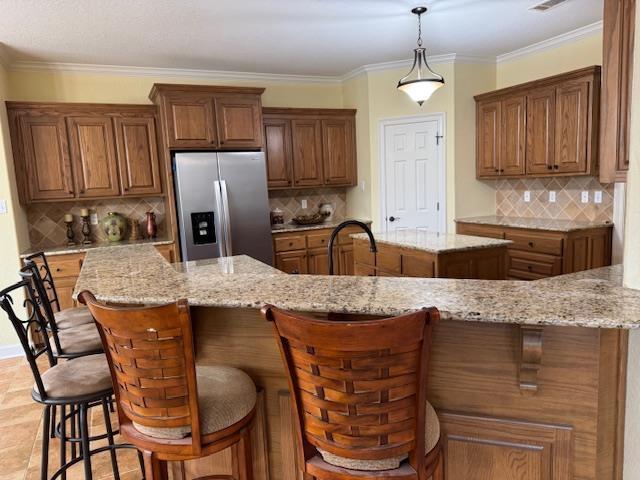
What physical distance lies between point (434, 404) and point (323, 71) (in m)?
4.55

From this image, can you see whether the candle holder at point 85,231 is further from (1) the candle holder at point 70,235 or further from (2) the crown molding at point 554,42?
(2) the crown molding at point 554,42

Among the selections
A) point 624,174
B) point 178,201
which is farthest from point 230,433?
point 178,201

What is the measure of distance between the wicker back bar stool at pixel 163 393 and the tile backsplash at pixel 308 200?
13.4 ft

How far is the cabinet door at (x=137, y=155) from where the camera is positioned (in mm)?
4371

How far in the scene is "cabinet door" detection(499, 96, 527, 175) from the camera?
4.45m

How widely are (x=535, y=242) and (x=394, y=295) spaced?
127 inches

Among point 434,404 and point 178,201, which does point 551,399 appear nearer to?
point 434,404

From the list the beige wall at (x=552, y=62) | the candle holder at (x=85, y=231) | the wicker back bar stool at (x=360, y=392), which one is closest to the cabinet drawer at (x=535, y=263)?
the beige wall at (x=552, y=62)

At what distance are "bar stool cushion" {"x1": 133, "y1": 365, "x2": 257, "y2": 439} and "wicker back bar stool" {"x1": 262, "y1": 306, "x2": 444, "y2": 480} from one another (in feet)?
0.96

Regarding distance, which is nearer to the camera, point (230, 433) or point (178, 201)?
point (230, 433)

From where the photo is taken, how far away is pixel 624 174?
156 cm

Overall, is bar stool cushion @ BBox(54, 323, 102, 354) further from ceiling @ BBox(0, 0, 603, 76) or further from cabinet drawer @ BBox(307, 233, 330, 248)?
cabinet drawer @ BBox(307, 233, 330, 248)

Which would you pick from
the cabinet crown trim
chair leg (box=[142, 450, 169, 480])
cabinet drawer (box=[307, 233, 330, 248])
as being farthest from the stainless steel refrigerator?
chair leg (box=[142, 450, 169, 480])

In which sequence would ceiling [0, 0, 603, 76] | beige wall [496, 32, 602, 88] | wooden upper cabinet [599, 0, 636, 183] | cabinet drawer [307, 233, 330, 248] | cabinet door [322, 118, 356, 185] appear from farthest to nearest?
cabinet door [322, 118, 356, 185] < cabinet drawer [307, 233, 330, 248] < beige wall [496, 32, 602, 88] < ceiling [0, 0, 603, 76] < wooden upper cabinet [599, 0, 636, 183]
